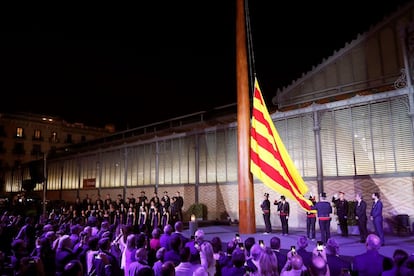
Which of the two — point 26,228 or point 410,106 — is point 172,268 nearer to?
point 26,228

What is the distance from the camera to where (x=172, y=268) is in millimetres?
3721

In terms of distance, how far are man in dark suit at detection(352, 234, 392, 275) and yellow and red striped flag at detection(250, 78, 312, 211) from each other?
495 cm

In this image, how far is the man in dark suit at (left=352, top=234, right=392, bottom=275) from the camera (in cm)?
468

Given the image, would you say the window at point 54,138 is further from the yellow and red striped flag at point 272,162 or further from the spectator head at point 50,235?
the spectator head at point 50,235

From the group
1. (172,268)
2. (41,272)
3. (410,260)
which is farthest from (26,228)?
(410,260)

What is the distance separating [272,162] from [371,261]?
6122 millimetres

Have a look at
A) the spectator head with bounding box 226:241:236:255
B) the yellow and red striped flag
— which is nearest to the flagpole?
the yellow and red striped flag

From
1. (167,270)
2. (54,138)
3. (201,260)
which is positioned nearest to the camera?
(167,270)

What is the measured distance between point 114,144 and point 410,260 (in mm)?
29715

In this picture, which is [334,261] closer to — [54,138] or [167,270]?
[167,270]

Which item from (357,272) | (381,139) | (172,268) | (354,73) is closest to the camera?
(172,268)

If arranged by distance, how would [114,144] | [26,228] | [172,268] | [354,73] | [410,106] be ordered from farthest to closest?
[114,144] → [354,73] → [410,106] → [26,228] → [172,268]

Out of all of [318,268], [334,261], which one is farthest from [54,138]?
[318,268]

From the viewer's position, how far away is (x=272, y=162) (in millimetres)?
10789
